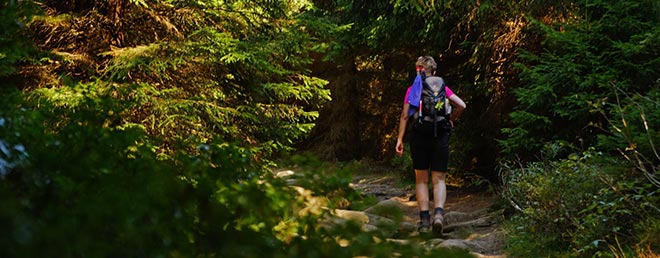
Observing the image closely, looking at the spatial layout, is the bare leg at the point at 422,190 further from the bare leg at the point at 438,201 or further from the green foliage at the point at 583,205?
the green foliage at the point at 583,205

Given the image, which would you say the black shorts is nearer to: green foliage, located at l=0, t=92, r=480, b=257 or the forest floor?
the forest floor

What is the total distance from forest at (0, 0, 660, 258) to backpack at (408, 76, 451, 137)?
1.05 meters

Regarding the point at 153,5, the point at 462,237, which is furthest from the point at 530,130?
the point at 153,5

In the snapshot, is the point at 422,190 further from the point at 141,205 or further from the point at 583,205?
the point at 141,205

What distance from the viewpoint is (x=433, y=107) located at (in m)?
7.16

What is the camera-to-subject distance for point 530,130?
8953mm

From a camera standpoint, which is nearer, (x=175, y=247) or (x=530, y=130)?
(x=175, y=247)

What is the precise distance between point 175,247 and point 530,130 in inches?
314

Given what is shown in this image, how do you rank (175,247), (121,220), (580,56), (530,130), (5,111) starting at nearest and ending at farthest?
1. (121,220)
2. (175,247)
3. (5,111)
4. (580,56)
5. (530,130)

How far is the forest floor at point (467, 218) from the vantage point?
7008mm

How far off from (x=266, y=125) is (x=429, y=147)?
2591 millimetres

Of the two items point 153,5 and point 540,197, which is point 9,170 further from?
point 153,5

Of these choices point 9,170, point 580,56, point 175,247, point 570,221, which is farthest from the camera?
point 580,56

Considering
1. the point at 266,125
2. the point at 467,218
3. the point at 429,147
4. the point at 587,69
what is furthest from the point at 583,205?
the point at 266,125
